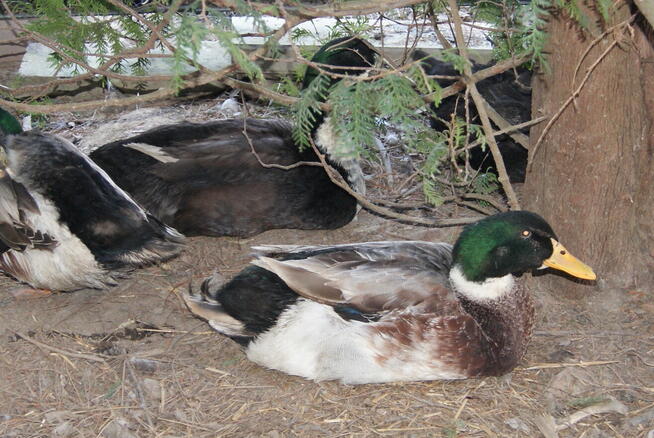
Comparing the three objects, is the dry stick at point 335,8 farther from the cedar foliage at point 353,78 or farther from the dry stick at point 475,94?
the dry stick at point 475,94

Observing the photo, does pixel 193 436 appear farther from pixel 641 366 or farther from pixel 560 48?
pixel 560 48

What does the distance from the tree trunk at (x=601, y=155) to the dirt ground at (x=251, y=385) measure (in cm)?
23

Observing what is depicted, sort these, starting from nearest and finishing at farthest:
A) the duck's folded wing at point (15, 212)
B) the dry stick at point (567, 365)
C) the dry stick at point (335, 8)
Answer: the dry stick at point (335, 8) → the dry stick at point (567, 365) → the duck's folded wing at point (15, 212)

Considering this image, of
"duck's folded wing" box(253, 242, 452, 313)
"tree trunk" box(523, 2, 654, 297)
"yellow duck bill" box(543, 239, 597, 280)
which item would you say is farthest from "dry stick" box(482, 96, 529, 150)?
"duck's folded wing" box(253, 242, 452, 313)

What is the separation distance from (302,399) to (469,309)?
83 centimetres

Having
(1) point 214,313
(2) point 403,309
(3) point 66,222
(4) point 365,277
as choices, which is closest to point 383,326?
(2) point 403,309

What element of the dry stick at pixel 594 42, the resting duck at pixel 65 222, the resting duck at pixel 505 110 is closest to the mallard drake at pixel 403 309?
the dry stick at pixel 594 42

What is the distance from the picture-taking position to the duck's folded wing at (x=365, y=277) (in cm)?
350

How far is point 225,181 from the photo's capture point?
4820 millimetres

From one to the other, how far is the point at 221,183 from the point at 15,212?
1.23 meters

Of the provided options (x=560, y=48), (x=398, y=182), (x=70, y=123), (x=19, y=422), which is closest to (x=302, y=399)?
(x=19, y=422)

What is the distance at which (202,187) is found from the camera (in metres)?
4.80

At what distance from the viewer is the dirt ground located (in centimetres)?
340

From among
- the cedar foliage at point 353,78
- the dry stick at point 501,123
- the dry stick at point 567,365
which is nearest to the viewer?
the cedar foliage at point 353,78
